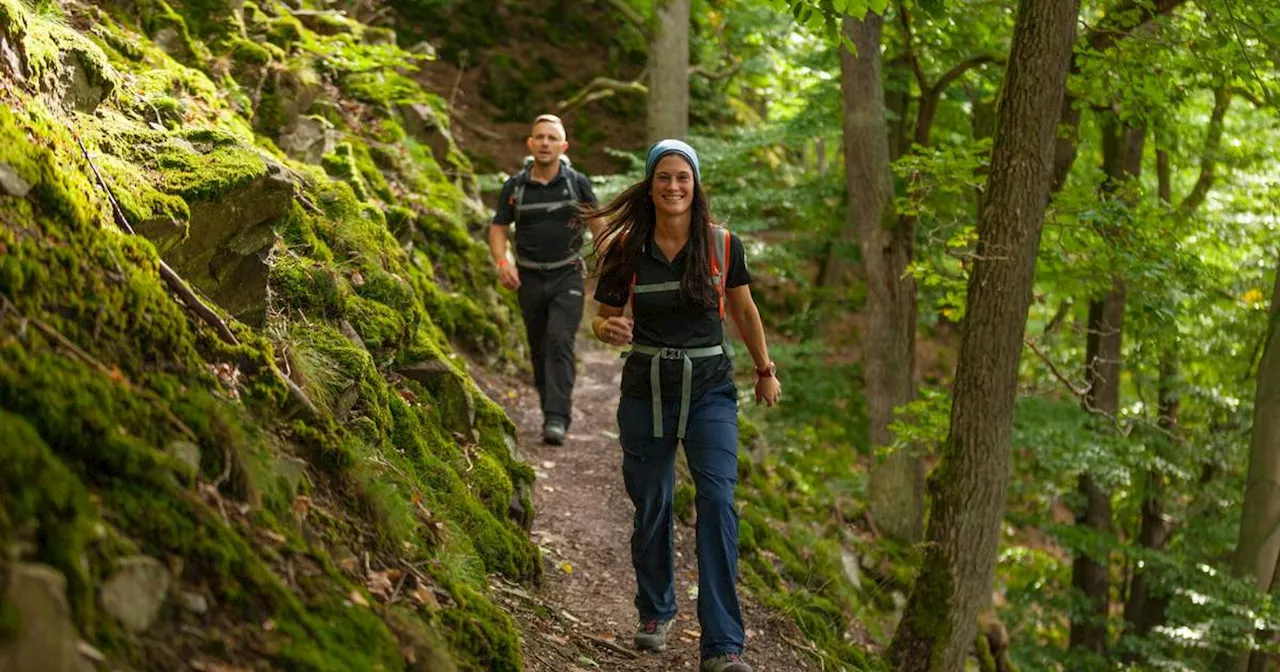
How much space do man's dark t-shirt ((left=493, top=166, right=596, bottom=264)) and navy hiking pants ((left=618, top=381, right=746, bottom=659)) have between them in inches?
115

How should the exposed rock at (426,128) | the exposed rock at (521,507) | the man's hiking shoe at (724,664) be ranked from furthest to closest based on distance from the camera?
the exposed rock at (426,128) < the exposed rock at (521,507) < the man's hiking shoe at (724,664)

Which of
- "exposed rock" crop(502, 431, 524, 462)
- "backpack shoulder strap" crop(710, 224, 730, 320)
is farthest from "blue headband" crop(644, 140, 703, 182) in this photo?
"exposed rock" crop(502, 431, 524, 462)

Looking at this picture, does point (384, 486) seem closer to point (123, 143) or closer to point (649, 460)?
point (649, 460)

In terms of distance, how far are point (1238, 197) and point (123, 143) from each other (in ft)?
45.6

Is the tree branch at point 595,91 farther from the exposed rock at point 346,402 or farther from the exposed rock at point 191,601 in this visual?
the exposed rock at point 191,601

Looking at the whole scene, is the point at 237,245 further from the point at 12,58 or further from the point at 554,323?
the point at 554,323

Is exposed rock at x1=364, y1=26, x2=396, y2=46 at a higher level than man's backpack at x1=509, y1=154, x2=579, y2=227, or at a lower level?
higher

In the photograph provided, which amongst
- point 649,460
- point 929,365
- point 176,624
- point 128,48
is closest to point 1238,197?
point 929,365

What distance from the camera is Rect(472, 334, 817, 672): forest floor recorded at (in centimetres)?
502

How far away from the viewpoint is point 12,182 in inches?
125

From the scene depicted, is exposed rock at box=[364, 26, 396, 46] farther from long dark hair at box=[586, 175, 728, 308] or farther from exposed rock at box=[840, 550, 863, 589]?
long dark hair at box=[586, 175, 728, 308]

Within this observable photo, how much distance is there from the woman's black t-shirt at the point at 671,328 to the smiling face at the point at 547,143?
280 centimetres

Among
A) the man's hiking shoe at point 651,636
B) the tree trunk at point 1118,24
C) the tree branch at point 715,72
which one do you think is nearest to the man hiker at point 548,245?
the man's hiking shoe at point 651,636

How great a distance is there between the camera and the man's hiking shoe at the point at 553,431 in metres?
8.13
